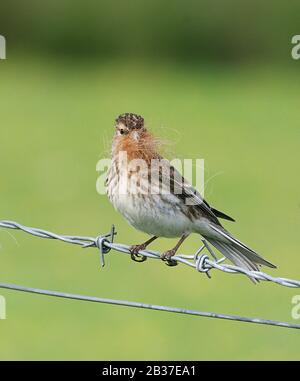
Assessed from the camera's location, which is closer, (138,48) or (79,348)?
(79,348)

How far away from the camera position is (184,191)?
6.64 metres

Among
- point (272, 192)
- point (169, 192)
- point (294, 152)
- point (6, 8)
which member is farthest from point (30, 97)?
point (169, 192)

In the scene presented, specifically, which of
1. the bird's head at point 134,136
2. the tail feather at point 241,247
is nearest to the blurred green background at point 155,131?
the bird's head at point 134,136

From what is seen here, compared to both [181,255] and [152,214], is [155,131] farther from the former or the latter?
[181,255]

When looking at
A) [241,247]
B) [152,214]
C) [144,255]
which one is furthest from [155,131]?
[144,255]

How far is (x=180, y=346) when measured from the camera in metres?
8.66

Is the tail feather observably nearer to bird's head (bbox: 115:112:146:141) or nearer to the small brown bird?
the small brown bird

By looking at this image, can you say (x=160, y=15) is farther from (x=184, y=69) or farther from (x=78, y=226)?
(x=78, y=226)

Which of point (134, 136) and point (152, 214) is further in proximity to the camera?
point (152, 214)

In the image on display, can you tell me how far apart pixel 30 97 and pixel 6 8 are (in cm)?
209

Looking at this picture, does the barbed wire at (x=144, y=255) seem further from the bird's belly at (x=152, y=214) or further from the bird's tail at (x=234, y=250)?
the bird's tail at (x=234, y=250)

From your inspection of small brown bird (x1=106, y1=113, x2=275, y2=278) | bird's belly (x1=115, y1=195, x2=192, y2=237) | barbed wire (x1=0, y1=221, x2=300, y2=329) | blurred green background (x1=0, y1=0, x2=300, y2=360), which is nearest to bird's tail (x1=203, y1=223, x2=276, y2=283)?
small brown bird (x1=106, y1=113, x2=275, y2=278)

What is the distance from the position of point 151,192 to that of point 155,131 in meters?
0.37

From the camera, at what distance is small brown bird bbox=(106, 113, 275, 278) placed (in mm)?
6344
